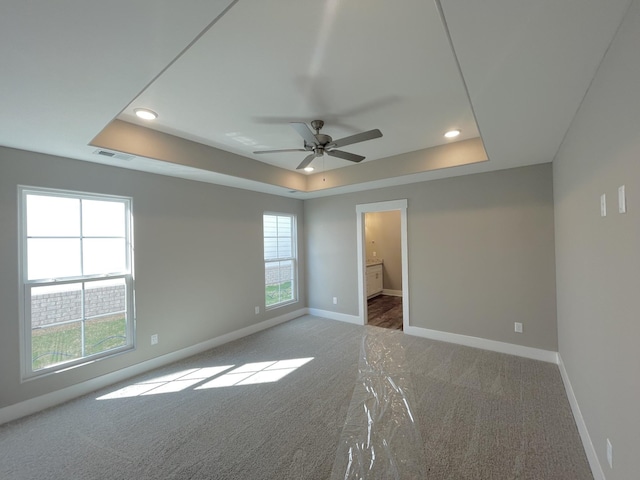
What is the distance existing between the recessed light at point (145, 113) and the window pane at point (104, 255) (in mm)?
1478

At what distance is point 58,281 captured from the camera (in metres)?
2.64

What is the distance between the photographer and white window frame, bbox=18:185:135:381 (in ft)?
7.98

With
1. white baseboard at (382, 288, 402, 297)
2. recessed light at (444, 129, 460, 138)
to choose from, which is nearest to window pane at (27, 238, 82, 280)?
recessed light at (444, 129, 460, 138)

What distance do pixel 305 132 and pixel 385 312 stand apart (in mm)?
4416

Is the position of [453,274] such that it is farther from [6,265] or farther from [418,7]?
[6,265]

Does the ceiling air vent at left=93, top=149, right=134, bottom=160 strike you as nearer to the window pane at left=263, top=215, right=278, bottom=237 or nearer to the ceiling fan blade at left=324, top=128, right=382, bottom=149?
the ceiling fan blade at left=324, top=128, right=382, bottom=149

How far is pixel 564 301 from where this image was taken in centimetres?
268

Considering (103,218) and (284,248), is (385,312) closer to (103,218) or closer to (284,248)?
(284,248)

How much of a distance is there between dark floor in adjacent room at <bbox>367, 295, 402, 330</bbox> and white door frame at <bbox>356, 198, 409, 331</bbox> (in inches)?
12.9

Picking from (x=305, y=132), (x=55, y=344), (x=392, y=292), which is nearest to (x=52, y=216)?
(x=55, y=344)

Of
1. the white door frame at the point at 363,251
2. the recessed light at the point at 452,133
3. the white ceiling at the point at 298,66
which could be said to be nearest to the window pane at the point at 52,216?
the white ceiling at the point at 298,66

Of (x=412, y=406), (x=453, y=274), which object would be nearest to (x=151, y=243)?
(x=412, y=406)

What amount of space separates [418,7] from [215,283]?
151 inches

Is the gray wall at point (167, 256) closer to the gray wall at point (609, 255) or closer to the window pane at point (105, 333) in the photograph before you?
the window pane at point (105, 333)
